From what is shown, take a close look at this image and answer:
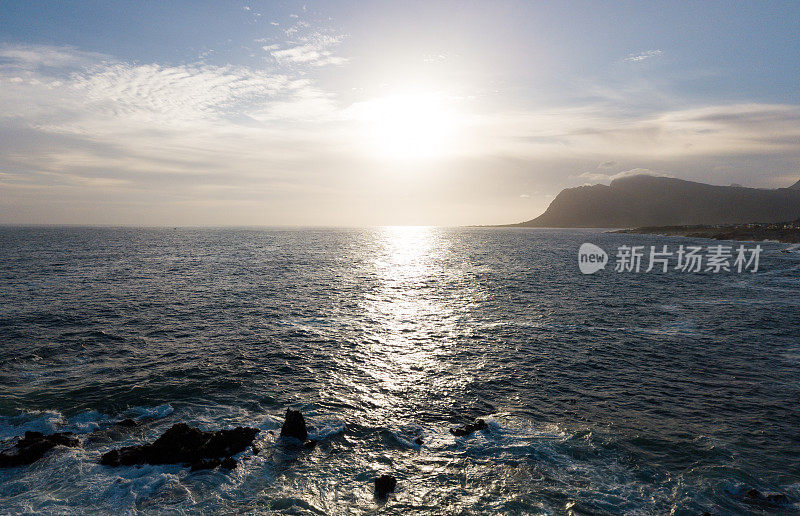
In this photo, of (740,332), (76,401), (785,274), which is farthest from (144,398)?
(785,274)

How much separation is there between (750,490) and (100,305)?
61.1 m

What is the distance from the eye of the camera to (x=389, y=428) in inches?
841

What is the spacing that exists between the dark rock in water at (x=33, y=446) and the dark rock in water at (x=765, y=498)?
29.9 m

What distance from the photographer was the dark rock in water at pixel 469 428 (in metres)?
20.8

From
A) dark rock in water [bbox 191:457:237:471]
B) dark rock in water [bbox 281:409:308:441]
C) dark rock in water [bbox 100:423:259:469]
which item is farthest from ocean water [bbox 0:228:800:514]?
dark rock in water [bbox 281:409:308:441]

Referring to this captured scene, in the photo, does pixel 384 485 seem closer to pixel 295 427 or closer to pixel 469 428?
pixel 295 427

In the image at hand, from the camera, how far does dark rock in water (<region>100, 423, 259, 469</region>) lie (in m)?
17.8

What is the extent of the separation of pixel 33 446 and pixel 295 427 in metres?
11.7

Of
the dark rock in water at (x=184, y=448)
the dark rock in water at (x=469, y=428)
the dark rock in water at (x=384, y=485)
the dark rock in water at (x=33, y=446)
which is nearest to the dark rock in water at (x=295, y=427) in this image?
the dark rock in water at (x=184, y=448)

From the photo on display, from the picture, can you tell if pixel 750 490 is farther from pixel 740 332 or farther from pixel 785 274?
pixel 785 274

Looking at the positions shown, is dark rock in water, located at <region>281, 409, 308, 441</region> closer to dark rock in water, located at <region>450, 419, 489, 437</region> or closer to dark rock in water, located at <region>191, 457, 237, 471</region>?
dark rock in water, located at <region>191, 457, 237, 471</region>

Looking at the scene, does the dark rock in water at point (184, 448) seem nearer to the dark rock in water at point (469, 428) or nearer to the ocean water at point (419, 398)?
the ocean water at point (419, 398)

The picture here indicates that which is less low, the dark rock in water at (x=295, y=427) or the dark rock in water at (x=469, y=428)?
the dark rock in water at (x=295, y=427)

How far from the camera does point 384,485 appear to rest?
1611cm
